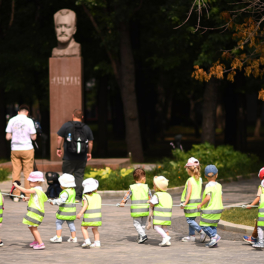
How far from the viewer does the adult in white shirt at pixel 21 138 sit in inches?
472

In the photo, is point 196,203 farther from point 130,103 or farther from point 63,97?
point 130,103

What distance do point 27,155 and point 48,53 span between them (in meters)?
14.6

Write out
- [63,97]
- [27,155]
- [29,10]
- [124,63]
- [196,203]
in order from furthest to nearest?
1. [29,10]
2. [124,63]
3. [63,97]
4. [27,155]
5. [196,203]

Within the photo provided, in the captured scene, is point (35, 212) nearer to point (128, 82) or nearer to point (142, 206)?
point (142, 206)

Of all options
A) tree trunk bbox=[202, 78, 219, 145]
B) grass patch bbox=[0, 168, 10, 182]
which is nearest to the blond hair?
grass patch bbox=[0, 168, 10, 182]

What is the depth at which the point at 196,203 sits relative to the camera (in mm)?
8289

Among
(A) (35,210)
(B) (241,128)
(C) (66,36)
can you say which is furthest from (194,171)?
(B) (241,128)

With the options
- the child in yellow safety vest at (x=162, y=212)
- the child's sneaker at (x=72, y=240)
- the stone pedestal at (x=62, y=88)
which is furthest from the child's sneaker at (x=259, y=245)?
the stone pedestal at (x=62, y=88)

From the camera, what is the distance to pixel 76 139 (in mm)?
12203

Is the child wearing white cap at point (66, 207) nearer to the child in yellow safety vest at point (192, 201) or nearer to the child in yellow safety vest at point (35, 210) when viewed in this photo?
the child in yellow safety vest at point (35, 210)

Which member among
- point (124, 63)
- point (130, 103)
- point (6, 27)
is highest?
point (6, 27)

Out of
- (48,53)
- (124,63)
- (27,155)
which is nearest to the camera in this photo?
(27,155)

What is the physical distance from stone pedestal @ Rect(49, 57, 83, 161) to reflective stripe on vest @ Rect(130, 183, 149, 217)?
10.6m

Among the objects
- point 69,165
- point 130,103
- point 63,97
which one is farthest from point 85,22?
point 69,165
